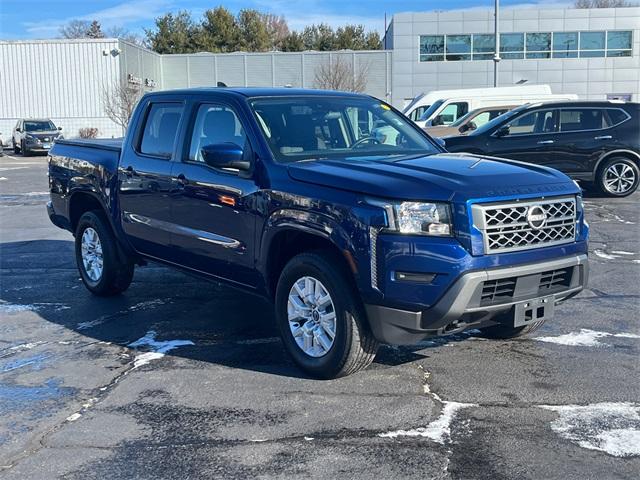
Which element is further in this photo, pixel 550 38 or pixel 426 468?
pixel 550 38

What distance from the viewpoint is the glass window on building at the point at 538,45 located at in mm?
47969

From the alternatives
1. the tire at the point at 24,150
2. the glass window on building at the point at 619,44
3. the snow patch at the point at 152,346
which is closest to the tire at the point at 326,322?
the snow patch at the point at 152,346

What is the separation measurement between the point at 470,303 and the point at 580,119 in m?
11.1

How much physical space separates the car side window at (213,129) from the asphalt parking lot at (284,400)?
1.58 meters

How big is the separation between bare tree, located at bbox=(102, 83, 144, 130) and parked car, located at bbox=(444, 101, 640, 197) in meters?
31.5

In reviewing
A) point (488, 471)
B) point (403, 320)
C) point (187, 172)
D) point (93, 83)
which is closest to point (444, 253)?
point (403, 320)

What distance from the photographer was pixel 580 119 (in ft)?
46.6

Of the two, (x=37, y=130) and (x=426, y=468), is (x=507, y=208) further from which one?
(x=37, y=130)

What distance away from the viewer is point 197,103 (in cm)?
598

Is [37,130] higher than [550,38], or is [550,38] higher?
[550,38]

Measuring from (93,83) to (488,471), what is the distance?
43497 millimetres

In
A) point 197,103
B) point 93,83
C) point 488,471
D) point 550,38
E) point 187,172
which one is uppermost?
point 550,38

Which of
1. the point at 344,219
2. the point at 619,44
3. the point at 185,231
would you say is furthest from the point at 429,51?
the point at 344,219

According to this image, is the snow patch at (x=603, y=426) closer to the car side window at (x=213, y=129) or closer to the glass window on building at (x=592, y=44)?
the car side window at (x=213, y=129)
